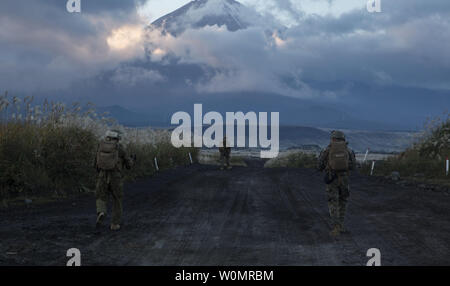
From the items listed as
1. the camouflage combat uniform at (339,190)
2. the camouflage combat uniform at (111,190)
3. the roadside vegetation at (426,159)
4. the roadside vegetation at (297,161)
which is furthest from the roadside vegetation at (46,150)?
the roadside vegetation at (297,161)

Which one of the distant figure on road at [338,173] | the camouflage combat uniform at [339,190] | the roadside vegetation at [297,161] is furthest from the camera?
the roadside vegetation at [297,161]

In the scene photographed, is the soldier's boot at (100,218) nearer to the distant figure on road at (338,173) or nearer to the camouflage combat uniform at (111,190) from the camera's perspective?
the camouflage combat uniform at (111,190)

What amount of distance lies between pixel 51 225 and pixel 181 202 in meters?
4.34

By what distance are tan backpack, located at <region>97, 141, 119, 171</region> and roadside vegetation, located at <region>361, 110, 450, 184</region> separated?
1448 cm

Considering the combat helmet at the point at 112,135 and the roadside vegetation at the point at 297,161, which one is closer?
the combat helmet at the point at 112,135

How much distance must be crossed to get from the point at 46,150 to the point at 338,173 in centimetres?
908

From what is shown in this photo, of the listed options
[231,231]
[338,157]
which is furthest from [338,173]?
[231,231]

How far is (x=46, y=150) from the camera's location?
554 inches

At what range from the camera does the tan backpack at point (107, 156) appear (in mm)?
9141

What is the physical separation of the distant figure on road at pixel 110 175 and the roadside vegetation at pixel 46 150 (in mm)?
3877

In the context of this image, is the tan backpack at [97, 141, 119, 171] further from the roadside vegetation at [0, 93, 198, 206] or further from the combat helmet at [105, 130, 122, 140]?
the roadside vegetation at [0, 93, 198, 206]

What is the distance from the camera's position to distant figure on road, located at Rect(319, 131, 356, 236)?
29.6 ft

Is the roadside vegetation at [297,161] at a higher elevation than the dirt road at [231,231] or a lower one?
lower

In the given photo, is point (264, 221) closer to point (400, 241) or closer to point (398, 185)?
point (400, 241)
